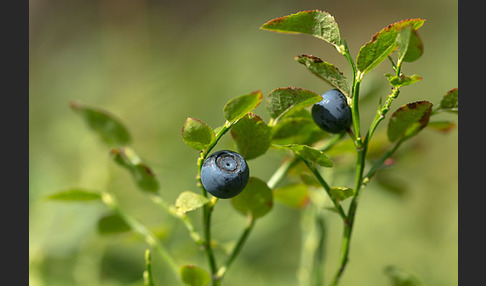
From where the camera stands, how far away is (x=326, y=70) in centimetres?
58

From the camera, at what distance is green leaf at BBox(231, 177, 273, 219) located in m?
0.67

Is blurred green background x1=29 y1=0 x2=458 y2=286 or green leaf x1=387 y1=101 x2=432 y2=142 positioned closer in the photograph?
green leaf x1=387 y1=101 x2=432 y2=142

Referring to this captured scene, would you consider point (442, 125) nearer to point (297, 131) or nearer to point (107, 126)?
point (297, 131)

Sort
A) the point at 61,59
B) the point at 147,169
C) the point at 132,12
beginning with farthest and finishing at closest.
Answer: the point at 132,12
the point at 61,59
the point at 147,169

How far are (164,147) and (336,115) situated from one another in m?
1.29

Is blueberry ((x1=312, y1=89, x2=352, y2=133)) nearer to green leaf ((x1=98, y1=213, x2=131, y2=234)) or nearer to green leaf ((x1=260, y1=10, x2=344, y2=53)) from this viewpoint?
green leaf ((x1=260, y1=10, x2=344, y2=53))

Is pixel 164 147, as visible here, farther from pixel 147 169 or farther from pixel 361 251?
pixel 147 169

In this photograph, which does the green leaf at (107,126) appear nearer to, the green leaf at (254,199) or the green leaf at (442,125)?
the green leaf at (254,199)

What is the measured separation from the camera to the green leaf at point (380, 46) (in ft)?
1.84

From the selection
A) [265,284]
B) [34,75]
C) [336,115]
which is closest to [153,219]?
[265,284]

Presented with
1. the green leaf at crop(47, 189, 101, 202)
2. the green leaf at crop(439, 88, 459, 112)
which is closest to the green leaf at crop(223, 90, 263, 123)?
the green leaf at crop(439, 88, 459, 112)

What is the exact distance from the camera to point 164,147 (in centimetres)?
184

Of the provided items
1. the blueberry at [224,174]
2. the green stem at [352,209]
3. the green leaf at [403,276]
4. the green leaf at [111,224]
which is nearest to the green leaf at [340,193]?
the green stem at [352,209]

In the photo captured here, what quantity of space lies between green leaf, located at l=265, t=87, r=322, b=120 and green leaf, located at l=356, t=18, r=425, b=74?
0.22 ft
